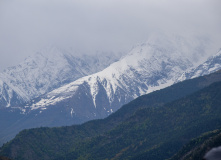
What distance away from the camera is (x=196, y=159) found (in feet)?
654

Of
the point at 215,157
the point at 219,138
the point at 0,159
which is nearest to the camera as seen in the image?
the point at 215,157

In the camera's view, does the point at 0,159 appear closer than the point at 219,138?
Yes

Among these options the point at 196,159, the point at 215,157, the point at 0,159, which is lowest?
the point at 196,159

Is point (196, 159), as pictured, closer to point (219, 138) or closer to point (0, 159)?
point (219, 138)

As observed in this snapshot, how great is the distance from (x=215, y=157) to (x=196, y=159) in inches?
7652

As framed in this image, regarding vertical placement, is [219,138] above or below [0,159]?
below

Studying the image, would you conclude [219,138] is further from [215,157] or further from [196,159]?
[215,157]

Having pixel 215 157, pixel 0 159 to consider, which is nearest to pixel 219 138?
pixel 0 159

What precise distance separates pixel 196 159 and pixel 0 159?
104 meters

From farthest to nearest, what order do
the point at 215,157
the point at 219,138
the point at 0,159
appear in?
the point at 219,138, the point at 0,159, the point at 215,157

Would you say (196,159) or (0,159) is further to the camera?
(196,159)

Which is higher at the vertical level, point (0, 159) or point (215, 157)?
point (0, 159)

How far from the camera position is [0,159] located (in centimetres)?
12744

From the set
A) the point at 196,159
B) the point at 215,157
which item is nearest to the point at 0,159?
the point at 196,159
